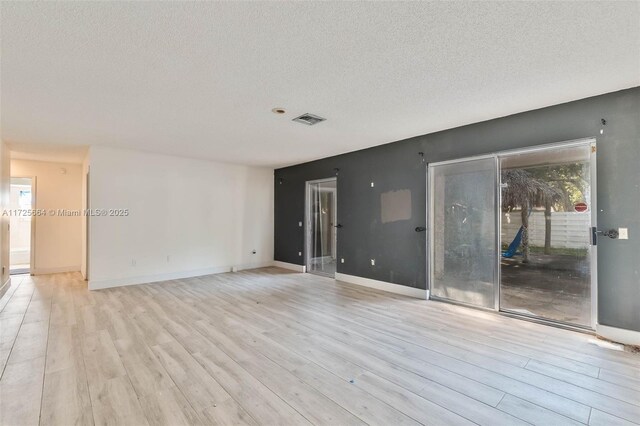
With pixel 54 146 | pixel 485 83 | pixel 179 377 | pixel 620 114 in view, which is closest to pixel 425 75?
pixel 485 83

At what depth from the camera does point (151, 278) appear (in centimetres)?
568

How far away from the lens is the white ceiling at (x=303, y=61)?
1810 millimetres

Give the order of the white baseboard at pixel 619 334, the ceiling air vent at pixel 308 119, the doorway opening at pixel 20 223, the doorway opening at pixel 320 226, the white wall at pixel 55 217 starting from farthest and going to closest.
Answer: the doorway opening at pixel 20 223 → the doorway opening at pixel 320 226 → the white wall at pixel 55 217 → the ceiling air vent at pixel 308 119 → the white baseboard at pixel 619 334

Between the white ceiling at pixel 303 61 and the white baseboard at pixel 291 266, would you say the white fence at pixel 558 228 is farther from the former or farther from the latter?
the white baseboard at pixel 291 266

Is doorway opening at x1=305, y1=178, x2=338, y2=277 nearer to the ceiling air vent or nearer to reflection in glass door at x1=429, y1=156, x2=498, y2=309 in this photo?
reflection in glass door at x1=429, y1=156, x2=498, y2=309

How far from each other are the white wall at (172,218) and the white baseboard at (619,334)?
624 centimetres

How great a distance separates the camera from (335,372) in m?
2.39

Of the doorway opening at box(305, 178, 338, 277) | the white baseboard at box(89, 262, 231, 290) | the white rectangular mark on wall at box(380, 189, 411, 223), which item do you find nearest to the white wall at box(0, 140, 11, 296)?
the white baseboard at box(89, 262, 231, 290)

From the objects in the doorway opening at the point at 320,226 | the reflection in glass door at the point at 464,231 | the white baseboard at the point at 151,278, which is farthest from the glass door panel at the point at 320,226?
the reflection in glass door at the point at 464,231

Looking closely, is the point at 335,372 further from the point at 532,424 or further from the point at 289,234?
the point at 289,234

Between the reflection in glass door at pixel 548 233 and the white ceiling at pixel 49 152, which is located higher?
the white ceiling at pixel 49 152

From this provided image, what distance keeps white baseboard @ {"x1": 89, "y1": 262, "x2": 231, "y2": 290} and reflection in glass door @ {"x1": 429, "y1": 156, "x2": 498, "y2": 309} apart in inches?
181

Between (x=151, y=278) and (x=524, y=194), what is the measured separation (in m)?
6.37

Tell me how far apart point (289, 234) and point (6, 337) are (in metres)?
4.89
